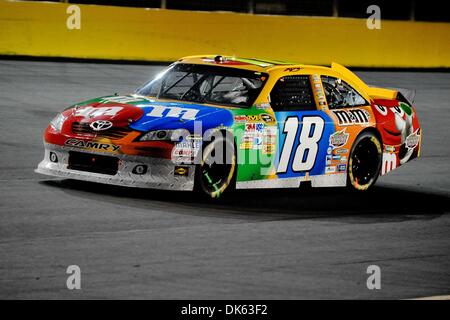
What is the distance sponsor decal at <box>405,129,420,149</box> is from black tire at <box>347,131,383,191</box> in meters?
0.64

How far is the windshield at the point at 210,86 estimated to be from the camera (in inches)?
468

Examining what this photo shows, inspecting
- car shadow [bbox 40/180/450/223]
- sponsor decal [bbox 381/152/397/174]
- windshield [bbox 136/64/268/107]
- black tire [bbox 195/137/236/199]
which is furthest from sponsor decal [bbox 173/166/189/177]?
sponsor decal [bbox 381/152/397/174]

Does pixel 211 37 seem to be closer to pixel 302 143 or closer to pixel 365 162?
pixel 365 162

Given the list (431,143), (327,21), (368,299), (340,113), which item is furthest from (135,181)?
(327,21)

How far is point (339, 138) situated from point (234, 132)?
5.11ft

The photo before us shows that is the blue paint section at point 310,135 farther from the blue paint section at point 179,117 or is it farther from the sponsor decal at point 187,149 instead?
the sponsor decal at point 187,149

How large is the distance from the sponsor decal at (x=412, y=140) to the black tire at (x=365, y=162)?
0.64m

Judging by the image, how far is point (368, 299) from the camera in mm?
7676

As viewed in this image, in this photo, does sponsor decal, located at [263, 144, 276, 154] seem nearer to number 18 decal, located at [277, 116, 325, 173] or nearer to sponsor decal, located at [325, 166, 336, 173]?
number 18 decal, located at [277, 116, 325, 173]

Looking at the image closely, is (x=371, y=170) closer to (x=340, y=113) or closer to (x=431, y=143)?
(x=340, y=113)

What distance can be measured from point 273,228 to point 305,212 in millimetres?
1026

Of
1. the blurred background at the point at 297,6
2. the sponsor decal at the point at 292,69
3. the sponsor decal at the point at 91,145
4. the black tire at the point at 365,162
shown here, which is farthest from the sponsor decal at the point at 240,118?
the blurred background at the point at 297,6
